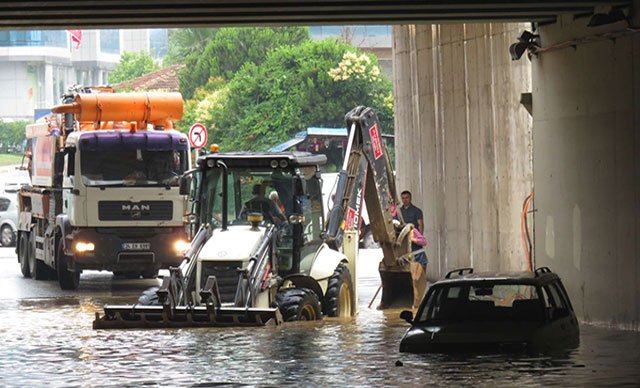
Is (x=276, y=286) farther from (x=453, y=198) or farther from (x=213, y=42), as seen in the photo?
(x=213, y=42)

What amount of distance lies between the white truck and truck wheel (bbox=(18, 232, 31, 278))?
4167 mm

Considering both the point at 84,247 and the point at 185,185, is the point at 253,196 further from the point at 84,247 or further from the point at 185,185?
the point at 84,247

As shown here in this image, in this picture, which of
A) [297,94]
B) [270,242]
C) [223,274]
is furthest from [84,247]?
[297,94]

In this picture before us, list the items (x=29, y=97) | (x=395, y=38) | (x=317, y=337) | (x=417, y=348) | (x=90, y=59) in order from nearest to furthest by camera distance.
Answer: (x=417, y=348), (x=317, y=337), (x=395, y=38), (x=29, y=97), (x=90, y=59)

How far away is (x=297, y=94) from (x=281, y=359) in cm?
5489

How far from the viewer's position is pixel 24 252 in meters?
35.2

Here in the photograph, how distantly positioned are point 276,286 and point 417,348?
575cm

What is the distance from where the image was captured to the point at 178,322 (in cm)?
2012

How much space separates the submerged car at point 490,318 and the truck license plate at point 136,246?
558 inches

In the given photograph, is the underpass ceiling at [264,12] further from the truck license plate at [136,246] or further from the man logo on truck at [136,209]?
the truck license plate at [136,246]

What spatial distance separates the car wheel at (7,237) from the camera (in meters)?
49.5

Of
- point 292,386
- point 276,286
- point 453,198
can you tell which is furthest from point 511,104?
point 292,386

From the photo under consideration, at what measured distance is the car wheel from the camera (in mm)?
49469

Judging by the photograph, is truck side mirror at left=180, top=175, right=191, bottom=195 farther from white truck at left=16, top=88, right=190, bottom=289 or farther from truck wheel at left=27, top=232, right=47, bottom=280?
truck wheel at left=27, top=232, right=47, bottom=280
